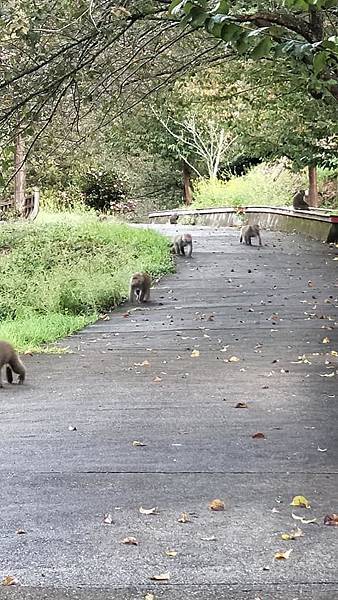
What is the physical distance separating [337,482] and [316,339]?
624cm

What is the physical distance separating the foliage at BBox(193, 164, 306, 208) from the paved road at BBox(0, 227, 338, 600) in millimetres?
24765

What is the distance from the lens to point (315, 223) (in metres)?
27.6

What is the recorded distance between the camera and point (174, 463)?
6.87 m

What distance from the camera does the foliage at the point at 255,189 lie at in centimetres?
3828

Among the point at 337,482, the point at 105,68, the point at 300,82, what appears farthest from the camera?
the point at 300,82

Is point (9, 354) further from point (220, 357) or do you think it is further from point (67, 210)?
point (67, 210)

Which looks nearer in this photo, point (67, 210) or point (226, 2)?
point (226, 2)

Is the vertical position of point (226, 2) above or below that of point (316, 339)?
above

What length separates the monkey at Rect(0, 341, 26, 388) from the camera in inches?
378

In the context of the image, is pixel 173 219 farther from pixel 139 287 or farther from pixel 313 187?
pixel 139 287

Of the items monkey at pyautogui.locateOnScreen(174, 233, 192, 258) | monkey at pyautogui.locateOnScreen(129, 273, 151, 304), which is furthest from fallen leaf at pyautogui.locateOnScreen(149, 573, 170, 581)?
monkey at pyautogui.locateOnScreen(174, 233, 192, 258)

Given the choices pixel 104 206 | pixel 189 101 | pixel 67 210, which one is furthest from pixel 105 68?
pixel 104 206

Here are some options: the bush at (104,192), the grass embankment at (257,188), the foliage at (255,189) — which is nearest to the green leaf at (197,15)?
the grass embankment at (257,188)

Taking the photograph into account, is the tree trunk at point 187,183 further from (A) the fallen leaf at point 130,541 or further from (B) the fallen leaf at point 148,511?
(A) the fallen leaf at point 130,541
